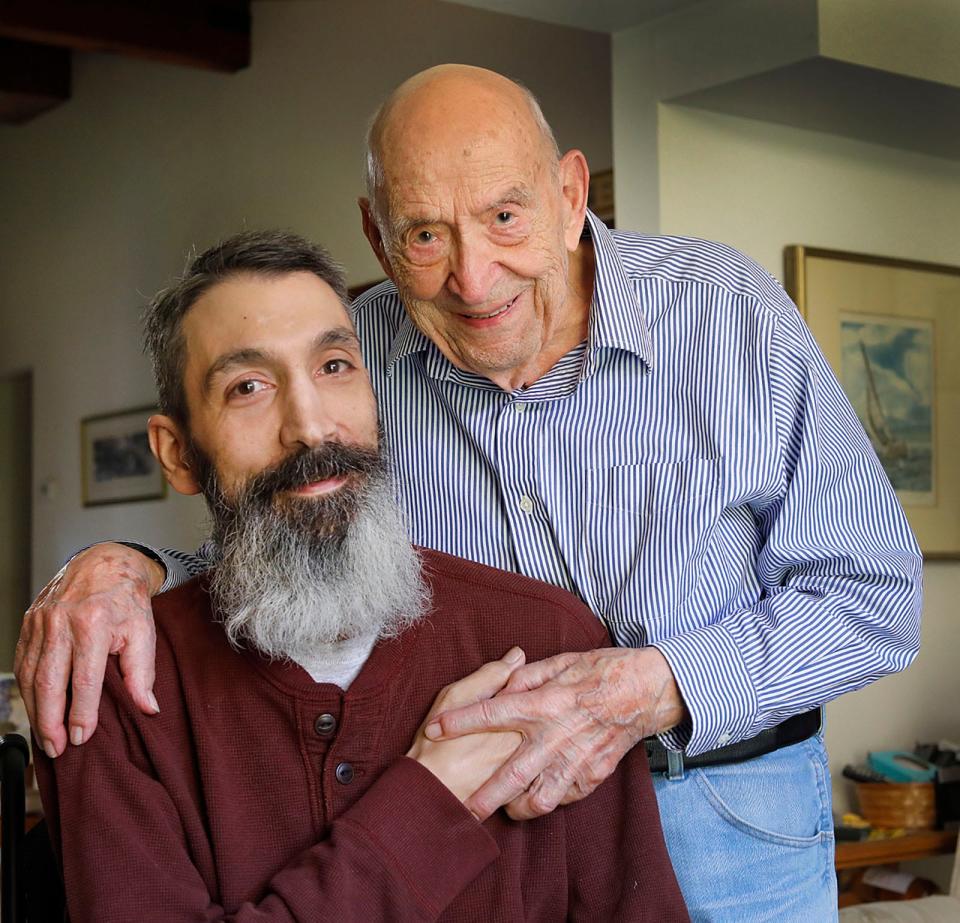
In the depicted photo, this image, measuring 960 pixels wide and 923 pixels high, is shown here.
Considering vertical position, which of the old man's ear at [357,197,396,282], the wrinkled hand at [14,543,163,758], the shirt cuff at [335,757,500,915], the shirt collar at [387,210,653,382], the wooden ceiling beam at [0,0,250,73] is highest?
the wooden ceiling beam at [0,0,250,73]

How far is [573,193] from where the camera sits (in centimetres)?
193

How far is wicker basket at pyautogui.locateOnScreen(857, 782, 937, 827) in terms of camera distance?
3.82m

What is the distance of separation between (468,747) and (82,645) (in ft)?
1.49

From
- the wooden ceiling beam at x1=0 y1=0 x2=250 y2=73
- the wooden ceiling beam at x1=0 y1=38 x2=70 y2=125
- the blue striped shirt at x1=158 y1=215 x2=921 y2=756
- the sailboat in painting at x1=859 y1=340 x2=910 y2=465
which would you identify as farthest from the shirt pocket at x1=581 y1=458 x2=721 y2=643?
the wooden ceiling beam at x1=0 y1=38 x2=70 y2=125

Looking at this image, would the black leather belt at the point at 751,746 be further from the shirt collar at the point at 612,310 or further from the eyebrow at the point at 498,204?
the eyebrow at the point at 498,204

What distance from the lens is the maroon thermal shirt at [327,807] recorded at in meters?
1.45

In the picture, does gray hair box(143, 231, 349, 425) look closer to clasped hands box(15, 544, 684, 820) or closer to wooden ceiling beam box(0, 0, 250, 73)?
clasped hands box(15, 544, 684, 820)

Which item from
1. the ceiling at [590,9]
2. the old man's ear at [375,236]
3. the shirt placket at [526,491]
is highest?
the ceiling at [590,9]

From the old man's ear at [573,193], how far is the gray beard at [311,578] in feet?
1.51

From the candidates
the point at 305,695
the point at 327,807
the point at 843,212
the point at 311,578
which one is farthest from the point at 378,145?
the point at 843,212

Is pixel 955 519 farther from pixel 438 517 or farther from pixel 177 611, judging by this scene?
pixel 177 611

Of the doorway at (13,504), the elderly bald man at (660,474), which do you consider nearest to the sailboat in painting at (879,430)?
the elderly bald man at (660,474)

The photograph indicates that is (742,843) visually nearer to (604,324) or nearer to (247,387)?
(604,324)

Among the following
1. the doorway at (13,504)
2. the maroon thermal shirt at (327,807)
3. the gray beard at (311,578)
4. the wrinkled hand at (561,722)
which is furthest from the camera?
the doorway at (13,504)
